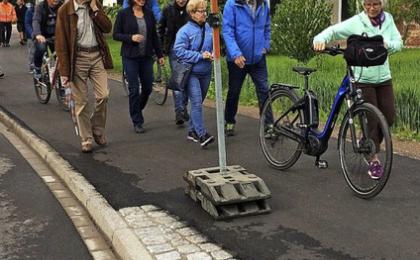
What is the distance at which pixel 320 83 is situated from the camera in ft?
30.6

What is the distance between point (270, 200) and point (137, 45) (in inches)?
129

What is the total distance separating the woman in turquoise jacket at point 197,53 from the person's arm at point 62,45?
1210mm

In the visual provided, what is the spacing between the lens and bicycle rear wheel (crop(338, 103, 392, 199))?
4961 millimetres

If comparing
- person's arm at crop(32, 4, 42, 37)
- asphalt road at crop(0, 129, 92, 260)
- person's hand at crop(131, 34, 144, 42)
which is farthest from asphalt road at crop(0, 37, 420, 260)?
person's arm at crop(32, 4, 42, 37)

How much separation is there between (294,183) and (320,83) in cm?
379

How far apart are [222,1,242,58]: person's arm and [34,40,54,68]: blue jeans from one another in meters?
4.35

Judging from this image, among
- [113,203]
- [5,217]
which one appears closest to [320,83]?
[113,203]

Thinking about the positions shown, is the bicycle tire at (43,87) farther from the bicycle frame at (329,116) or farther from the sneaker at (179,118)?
the bicycle frame at (329,116)

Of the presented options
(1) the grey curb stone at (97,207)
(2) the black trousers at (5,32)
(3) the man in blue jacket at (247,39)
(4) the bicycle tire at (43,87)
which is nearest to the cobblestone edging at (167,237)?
(1) the grey curb stone at (97,207)

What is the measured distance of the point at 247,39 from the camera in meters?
7.09

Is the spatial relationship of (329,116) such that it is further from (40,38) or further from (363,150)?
(40,38)

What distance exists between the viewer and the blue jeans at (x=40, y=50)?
1047 centimetres

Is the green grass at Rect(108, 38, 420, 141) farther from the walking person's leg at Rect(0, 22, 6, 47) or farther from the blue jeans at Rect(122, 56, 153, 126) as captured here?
the walking person's leg at Rect(0, 22, 6, 47)

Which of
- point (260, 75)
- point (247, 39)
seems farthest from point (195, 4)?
point (260, 75)
